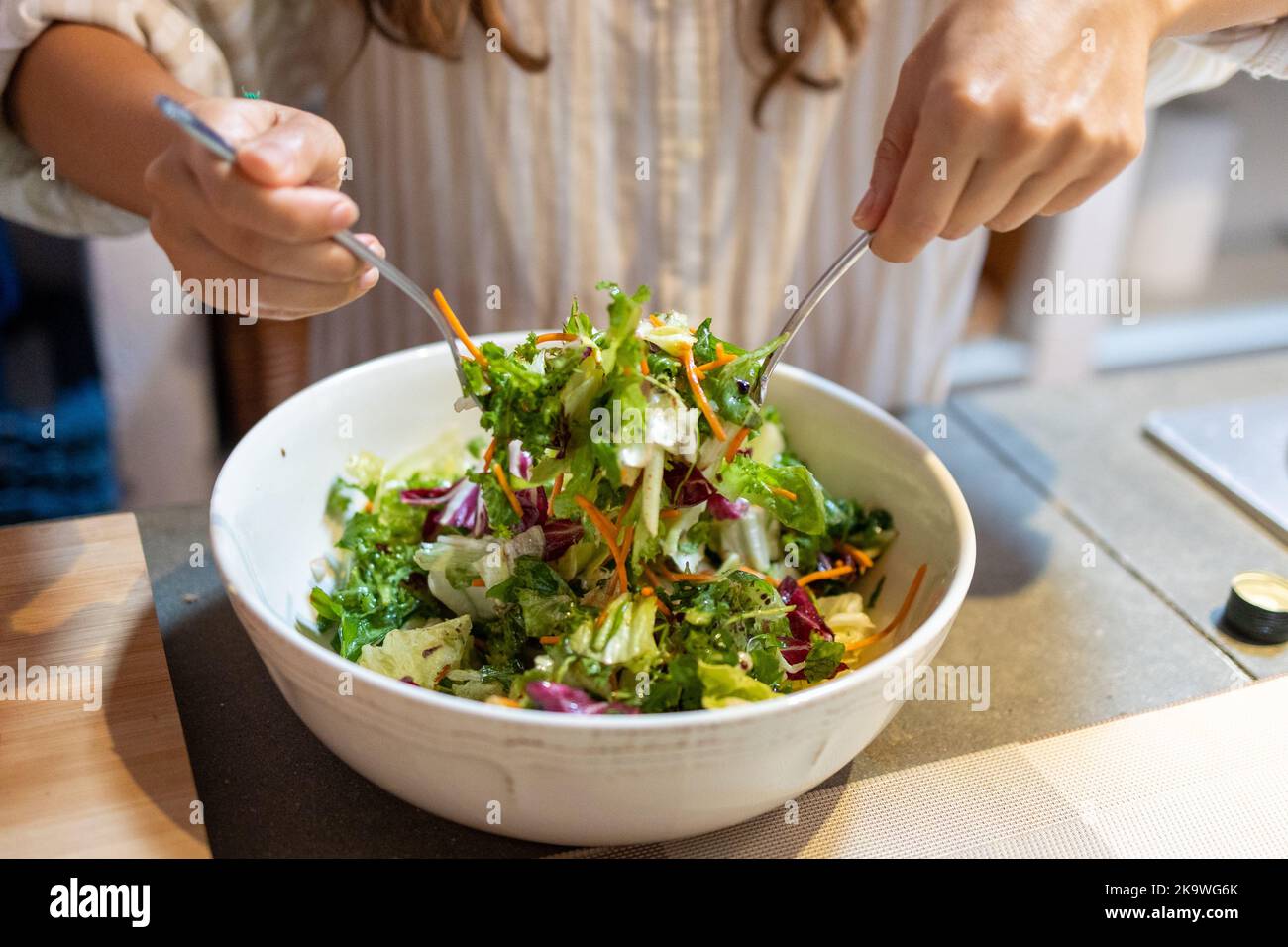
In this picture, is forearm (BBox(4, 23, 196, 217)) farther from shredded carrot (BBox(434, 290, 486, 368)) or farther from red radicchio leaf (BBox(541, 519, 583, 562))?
red radicchio leaf (BBox(541, 519, 583, 562))

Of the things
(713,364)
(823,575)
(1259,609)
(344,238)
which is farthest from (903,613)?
(344,238)

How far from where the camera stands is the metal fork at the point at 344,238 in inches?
30.9

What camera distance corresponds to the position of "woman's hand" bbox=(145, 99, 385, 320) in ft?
2.78

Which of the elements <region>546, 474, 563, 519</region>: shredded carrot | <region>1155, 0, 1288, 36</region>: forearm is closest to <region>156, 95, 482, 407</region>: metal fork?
<region>546, 474, 563, 519</region>: shredded carrot

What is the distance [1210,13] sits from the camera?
1154mm

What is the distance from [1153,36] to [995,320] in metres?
1.80

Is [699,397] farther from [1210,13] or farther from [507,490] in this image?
[1210,13]

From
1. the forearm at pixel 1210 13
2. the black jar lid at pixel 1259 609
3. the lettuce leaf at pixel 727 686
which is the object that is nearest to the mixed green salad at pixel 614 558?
the lettuce leaf at pixel 727 686

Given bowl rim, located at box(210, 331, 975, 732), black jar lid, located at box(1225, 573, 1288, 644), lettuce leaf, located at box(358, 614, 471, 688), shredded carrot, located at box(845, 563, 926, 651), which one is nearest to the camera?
bowl rim, located at box(210, 331, 975, 732)

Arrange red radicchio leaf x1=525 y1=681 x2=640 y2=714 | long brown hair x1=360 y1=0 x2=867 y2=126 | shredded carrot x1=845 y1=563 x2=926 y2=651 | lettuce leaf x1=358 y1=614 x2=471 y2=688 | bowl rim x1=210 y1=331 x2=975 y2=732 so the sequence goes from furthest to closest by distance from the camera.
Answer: long brown hair x1=360 y1=0 x2=867 y2=126 → shredded carrot x1=845 y1=563 x2=926 y2=651 → lettuce leaf x1=358 y1=614 x2=471 y2=688 → red radicchio leaf x1=525 y1=681 x2=640 y2=714 → bowl rim x1=210 y1=331 x2=975 y2=732

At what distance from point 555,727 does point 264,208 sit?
48 centimetres

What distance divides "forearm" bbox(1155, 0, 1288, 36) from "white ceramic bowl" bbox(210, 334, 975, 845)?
1.74 ft
